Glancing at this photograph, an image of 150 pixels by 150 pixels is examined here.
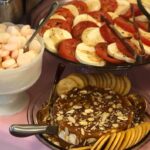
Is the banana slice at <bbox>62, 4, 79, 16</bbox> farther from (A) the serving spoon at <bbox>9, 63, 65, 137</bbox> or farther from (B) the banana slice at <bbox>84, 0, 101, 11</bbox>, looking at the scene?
(A) the serving spoon at <bbox>9, 63, 65, 137</bbox>

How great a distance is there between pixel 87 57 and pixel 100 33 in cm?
10

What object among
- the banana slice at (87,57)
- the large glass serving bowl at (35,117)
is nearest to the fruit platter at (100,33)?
the banana slice at (87,57)

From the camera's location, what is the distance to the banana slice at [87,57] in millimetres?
823

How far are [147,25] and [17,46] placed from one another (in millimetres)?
318

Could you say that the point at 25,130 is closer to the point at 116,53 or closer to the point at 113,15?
the point at 116,53

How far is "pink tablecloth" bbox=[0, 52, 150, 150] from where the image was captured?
2.63ft

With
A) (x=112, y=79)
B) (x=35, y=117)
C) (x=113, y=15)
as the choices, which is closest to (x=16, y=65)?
(x=35, y=117)

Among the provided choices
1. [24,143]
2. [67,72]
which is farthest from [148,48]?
[24,143]

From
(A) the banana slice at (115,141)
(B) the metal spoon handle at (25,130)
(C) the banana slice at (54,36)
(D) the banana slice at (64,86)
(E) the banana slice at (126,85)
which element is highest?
(C) the banana slice at (54,36)

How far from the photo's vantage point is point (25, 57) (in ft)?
2.61

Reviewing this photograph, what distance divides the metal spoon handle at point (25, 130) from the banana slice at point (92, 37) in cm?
25

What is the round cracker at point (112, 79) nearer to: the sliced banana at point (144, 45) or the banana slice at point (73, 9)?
the sliced banana at point (144, 45)

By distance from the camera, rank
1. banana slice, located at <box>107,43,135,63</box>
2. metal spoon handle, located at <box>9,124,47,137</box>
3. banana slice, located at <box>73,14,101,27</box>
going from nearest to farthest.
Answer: metal spoon handle, located at <box>9,124,47,137</box> < banana slice, located at <box>107,43,135,63</box> < banana slice, located at <box>73,14,101,27</box>

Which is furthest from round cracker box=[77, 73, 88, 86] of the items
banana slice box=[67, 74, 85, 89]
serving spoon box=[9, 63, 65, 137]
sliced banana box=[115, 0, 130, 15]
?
sliced banana box=[115, 0, 130, 15]
